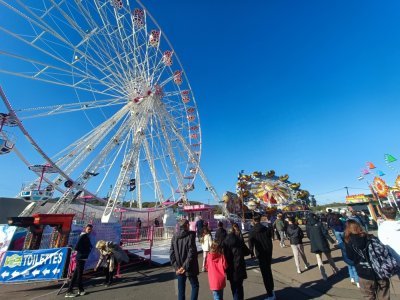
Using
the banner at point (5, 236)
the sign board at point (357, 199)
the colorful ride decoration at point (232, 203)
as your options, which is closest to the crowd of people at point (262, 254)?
the banner at point (5, 236)

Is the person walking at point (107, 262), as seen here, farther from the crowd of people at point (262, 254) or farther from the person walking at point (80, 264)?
the person walking at point (80, 264)

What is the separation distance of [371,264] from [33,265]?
25.5 ft

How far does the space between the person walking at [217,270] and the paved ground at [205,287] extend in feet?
4.70

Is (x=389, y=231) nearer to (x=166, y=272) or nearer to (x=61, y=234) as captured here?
(x=166, y=272)

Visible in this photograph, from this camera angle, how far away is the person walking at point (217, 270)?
409 centimetres

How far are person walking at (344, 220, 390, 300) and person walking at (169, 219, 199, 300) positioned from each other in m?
2.45

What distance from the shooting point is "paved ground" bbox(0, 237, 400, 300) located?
5207 mm

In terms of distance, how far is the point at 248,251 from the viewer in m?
4.79

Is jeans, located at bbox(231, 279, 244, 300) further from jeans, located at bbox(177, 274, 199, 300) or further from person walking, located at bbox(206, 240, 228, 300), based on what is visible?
jeans, located at bbox(177, 274, 199, 300)

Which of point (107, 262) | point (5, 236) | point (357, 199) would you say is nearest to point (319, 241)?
point (107, 262)

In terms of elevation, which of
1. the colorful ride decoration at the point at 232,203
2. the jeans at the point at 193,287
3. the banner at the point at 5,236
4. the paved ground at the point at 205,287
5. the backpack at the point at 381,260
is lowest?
the paved ground at the point at 205,287

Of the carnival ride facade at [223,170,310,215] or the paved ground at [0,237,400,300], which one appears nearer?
the paved ground at [0,237,400,300]

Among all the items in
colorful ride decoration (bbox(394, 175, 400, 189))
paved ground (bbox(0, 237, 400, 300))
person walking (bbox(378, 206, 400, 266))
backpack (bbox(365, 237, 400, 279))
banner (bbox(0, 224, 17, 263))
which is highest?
colorful ride decoration (bbox(394, 175, 400, 189))

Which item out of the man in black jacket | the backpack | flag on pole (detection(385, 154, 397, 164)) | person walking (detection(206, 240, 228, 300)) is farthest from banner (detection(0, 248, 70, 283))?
flag on pole (detection(385, 154, 397, 164))
